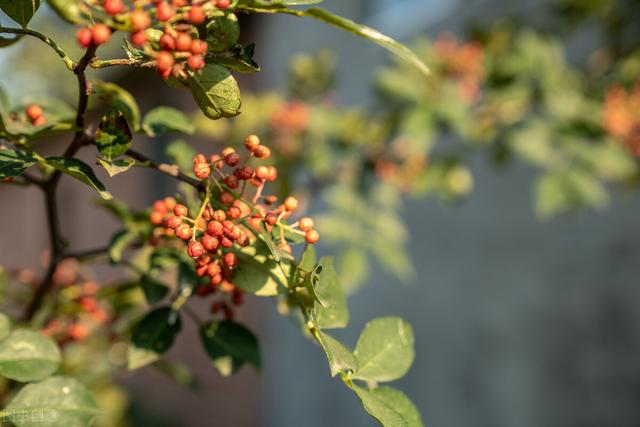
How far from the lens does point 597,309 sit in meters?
3.41

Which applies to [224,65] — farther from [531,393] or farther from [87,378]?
[531,393]

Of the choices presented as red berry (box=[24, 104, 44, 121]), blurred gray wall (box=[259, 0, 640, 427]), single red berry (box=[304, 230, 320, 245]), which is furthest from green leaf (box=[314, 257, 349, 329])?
blurred gray wall (box=[259, 0, 640, 427])

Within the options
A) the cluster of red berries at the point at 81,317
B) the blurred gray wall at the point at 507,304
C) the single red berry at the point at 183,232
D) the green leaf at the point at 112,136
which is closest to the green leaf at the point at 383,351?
the single red berry at the point at 183,232

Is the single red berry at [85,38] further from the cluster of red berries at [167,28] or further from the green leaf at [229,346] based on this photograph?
the green leaf at [229,346]

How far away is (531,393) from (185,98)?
4.96 meters

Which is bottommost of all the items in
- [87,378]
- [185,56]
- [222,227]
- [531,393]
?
[531,393]

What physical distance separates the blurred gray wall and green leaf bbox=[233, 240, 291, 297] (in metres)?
2.96

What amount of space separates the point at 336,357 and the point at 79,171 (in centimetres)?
32

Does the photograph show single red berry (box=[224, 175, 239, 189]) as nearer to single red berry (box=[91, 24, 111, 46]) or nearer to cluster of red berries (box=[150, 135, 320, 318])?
cluster of red berries (box=[150, 135, 320, 318])

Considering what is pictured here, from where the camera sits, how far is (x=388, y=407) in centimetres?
67

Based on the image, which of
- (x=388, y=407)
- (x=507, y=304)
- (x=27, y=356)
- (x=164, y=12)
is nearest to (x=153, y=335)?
(x=27, y=356)

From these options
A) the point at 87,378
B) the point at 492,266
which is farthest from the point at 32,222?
the point at 87,378

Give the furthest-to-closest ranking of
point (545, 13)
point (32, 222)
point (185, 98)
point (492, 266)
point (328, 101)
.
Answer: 1. point (32, 222)
2. point (185, 98)
3. point (492, 266)
4. point (545, 13)
5. point (328, 101)

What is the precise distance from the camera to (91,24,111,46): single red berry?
1.86ft
